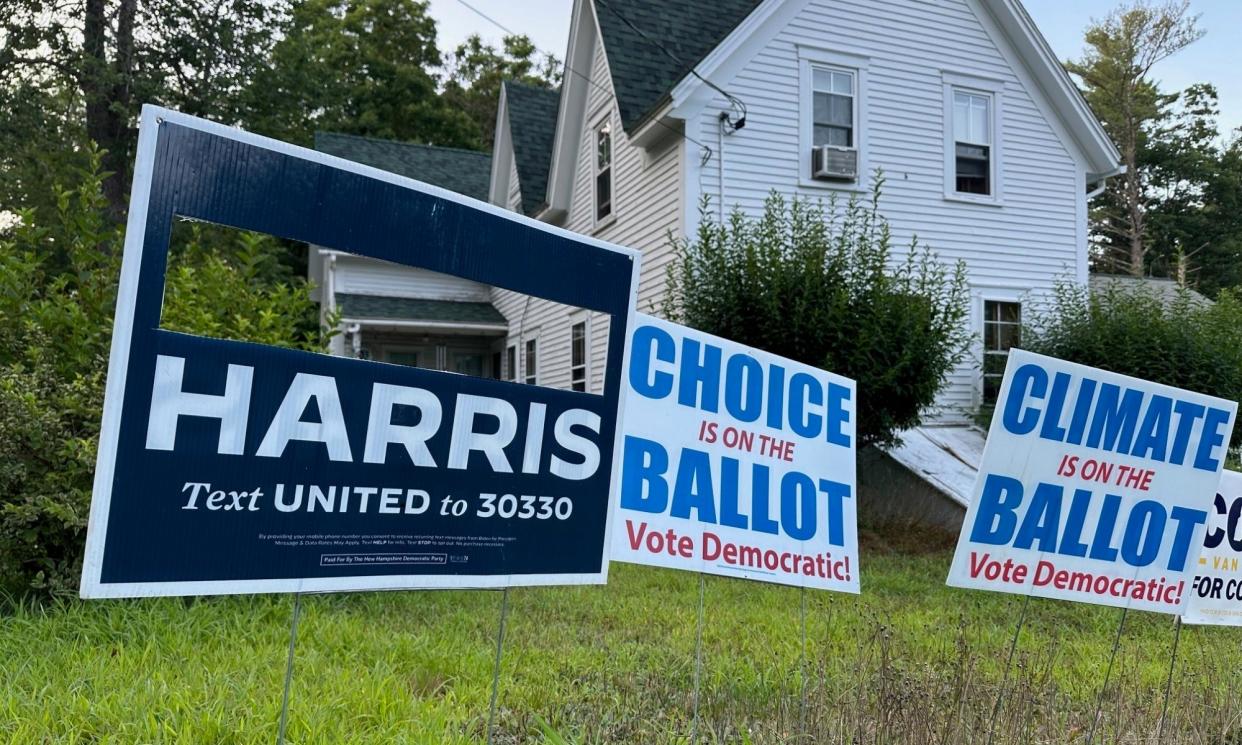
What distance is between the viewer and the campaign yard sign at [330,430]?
6.28 ft

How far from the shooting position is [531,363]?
1911 centimetres

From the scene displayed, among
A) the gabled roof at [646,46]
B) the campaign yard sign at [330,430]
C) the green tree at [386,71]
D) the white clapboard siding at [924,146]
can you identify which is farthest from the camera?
the green tree at [386,71]

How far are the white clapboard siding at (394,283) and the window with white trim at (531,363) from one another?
2885 millimetres

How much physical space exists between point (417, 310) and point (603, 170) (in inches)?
261

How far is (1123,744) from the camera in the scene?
3.67 m

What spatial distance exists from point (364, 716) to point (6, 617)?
2.47 meters

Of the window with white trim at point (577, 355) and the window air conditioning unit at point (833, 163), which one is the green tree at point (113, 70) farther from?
the window air conditioning unit at point (833, 163)

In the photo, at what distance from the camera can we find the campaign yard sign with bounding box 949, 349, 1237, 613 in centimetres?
353

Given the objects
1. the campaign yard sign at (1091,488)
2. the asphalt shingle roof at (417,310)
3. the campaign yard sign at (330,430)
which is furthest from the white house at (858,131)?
the campaign yard sign at (330,430)

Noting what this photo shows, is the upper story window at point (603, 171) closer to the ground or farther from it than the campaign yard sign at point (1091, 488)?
farther from it

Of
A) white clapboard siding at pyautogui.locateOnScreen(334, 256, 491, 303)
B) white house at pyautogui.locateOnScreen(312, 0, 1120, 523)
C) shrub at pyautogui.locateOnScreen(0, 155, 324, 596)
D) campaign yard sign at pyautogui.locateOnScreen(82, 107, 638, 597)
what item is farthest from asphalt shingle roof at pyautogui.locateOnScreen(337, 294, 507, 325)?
campaign yard sign at pyautogui.locateOnScreen(82, 107, 638, 597)

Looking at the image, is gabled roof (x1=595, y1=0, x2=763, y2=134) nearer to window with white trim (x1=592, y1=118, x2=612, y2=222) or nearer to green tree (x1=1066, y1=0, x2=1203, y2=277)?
window with white trim (x1=592, y1=118, x2=612, y2=222)

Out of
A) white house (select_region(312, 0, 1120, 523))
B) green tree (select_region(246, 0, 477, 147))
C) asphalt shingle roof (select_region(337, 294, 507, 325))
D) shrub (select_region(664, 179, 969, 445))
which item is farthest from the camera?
green tree (select_region(246, 0, 477, 147))

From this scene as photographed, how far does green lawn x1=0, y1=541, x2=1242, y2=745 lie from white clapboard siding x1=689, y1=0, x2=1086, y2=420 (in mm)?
7878
